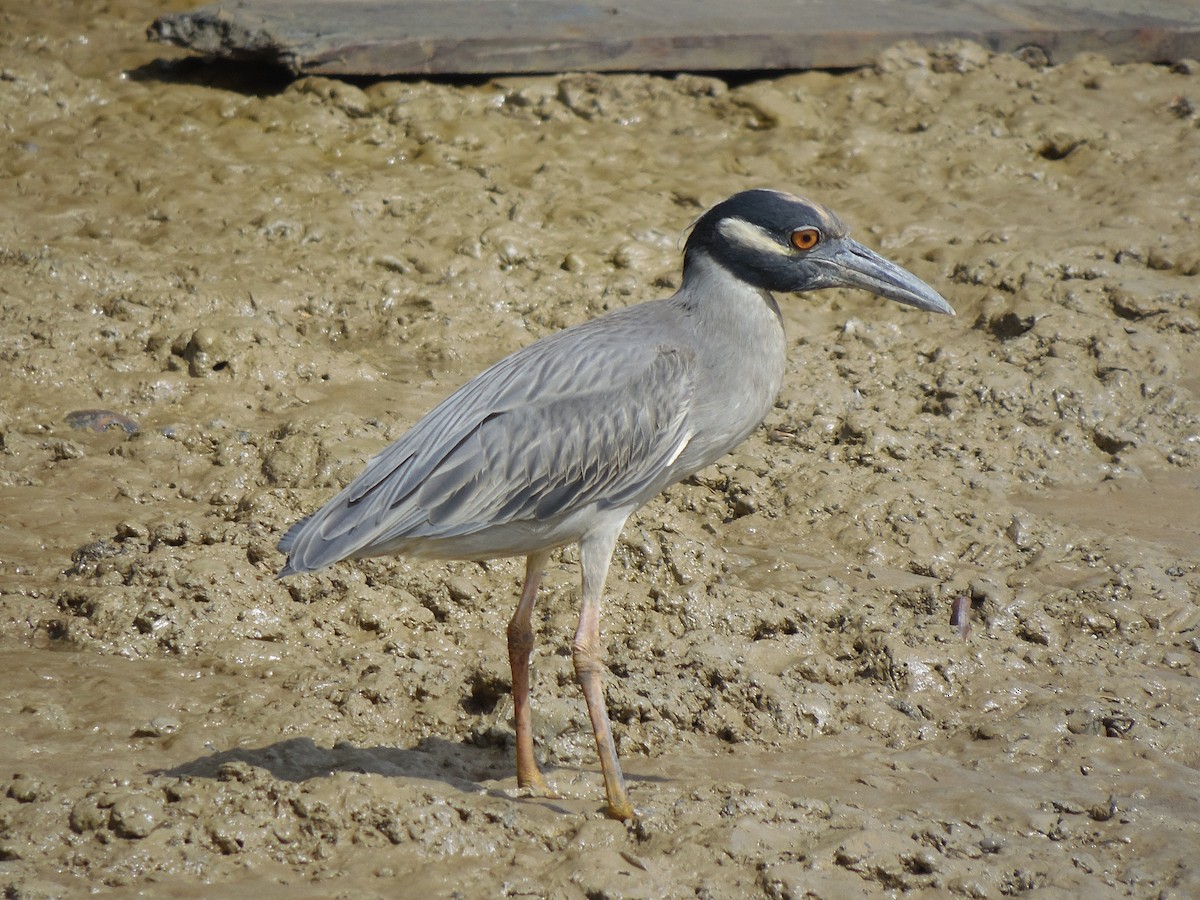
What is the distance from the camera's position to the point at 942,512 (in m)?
6.00

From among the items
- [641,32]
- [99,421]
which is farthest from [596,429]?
[641,32]

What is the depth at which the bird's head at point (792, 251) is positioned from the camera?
459 cm

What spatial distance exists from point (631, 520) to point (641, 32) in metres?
4.96

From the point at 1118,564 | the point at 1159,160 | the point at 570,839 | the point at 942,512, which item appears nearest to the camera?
the point at 570,839

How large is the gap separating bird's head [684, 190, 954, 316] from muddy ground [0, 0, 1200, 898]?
1.35 m

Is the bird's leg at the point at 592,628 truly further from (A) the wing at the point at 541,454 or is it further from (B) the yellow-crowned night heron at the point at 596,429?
(A) the wing at the point at 541,454

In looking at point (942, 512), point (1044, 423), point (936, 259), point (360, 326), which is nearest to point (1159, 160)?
point (936, 259)

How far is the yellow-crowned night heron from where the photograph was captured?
4.48 meters

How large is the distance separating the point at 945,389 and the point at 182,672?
411 centimetres

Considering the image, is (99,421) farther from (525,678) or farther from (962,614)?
(962,614)

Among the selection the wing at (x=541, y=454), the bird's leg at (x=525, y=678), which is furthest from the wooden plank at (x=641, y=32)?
the bird's leg at (x=525, y=678)

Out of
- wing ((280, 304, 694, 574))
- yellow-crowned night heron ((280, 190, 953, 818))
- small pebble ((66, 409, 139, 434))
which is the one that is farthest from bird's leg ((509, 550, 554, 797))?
small pebble ((66, 409, 139, 434))

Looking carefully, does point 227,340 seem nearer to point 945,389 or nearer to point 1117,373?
point 945,389

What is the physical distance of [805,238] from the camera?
461 centimetres
